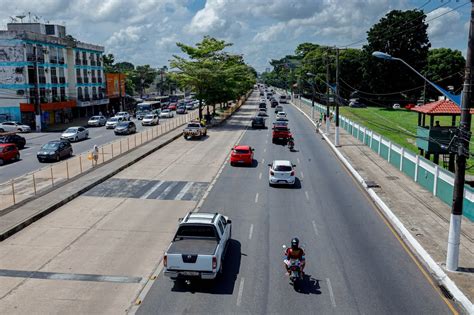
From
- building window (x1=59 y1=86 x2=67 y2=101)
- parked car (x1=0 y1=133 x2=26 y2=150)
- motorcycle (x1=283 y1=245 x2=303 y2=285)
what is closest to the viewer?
motorcycle (x1=283 y1=245 x2=303 y2=285)

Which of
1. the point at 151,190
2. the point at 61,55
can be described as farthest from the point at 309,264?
the point at 61,55

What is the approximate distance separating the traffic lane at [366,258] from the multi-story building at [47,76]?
48.0 metres

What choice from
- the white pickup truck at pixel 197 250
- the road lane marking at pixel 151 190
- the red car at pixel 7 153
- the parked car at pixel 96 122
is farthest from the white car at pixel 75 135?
the white pickup truck at pixel 197 250

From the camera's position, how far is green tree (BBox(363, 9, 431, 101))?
95375 mm

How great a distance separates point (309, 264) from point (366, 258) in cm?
210

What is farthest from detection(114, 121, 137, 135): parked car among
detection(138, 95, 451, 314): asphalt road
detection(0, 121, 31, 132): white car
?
detection(138, 95, 451, 314): asphalt road

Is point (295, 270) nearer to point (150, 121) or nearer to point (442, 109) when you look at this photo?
point (442, 109)

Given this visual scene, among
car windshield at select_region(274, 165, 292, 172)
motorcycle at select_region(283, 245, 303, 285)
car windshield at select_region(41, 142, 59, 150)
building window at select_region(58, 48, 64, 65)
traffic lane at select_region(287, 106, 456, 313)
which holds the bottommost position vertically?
traffic lane at select_region(287, 106, 456, 313)

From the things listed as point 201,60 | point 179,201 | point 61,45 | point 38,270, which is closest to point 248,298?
point 38,270

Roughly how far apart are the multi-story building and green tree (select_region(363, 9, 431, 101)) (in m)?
53.1

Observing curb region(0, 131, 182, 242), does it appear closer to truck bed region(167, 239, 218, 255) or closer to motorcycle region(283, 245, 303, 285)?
truck bed region(167, 239, 218, 255)

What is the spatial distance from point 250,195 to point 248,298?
1279 cm

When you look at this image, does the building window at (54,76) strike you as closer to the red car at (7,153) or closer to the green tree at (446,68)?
the red car at (7,153)

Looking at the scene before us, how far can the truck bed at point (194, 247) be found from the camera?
1401 cm
